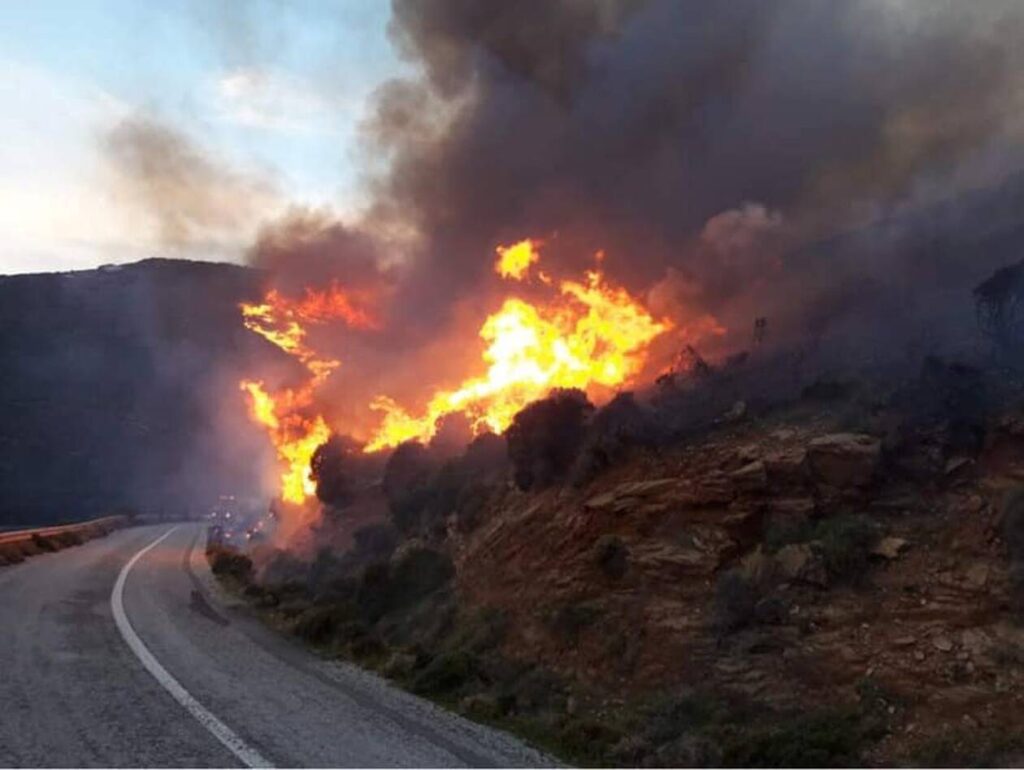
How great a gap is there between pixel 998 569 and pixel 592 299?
13.8 meters

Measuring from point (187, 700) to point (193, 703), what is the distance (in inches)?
6.1

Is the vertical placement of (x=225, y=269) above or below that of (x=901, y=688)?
above

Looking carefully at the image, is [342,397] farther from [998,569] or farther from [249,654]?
[998,569]

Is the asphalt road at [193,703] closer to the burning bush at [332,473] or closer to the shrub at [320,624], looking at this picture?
the shrub at [320,624]

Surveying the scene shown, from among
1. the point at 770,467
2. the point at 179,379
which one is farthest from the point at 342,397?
the point at 179,379

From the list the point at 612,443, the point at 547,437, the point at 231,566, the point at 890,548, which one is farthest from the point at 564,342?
the point at 890,548

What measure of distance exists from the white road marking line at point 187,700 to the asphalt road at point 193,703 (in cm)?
2

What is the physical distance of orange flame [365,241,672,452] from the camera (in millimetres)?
22188

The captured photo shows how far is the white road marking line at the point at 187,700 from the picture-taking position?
6512 millimetres

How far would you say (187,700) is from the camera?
8.13 meters

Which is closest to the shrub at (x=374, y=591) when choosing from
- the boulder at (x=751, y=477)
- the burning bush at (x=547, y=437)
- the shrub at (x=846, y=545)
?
the burning bush at (x=547, y=437)

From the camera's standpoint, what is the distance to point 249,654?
1105 centimetres

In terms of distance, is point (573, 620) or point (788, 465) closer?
point (573, 620)

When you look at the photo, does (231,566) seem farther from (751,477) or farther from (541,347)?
(751,477)
